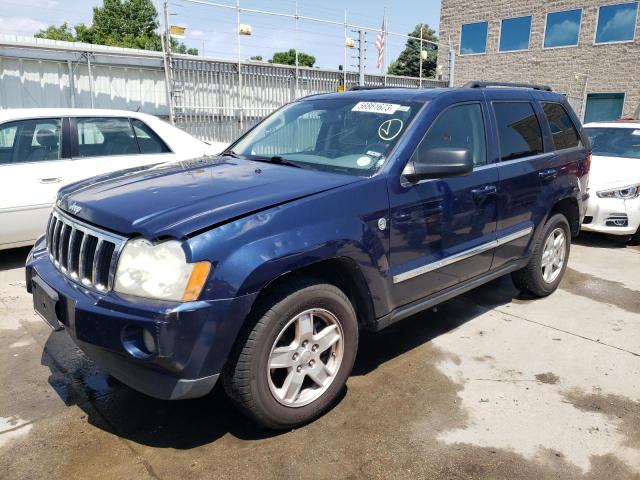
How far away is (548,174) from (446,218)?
1.53 m

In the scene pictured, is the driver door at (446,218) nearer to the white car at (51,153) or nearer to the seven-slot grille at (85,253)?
the seven-slot grille at (85,253)

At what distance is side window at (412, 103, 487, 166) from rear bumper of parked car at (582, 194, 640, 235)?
368 cm

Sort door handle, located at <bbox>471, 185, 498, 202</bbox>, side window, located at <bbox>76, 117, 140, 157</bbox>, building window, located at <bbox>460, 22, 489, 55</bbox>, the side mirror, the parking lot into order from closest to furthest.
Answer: the parking lot → the side mirror → door handle, located at <bbox>471, 185, 498, 202</bbox> → side window, located at <bbox>76, 117, 140, 157</bbox> → building window, located at <bbox>460, 22, 489, 55</bbox>

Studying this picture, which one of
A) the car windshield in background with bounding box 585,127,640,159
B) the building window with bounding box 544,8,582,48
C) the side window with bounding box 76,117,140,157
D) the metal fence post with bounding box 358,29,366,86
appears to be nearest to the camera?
the side window with bounding box 76,117,140,157

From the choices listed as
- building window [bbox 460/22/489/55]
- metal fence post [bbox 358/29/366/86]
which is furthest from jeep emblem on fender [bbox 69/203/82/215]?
building window [bbox 460/22/489/55]

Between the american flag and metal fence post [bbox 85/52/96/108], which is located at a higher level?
the american flag

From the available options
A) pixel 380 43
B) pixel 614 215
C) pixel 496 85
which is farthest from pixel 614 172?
pixel 380 43

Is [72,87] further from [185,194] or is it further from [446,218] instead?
[446,218]

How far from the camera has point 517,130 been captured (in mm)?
4246

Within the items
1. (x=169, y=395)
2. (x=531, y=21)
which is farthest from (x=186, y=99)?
(x=531, y=21)

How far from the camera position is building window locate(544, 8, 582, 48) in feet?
68.5

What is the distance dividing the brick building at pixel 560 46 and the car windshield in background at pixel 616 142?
13974 millimetres

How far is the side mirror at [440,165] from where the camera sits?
3113 millimetres

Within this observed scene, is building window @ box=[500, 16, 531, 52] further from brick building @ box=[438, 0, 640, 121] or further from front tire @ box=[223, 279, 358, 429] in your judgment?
front tire @ box=[223, 279, 358, 429]
